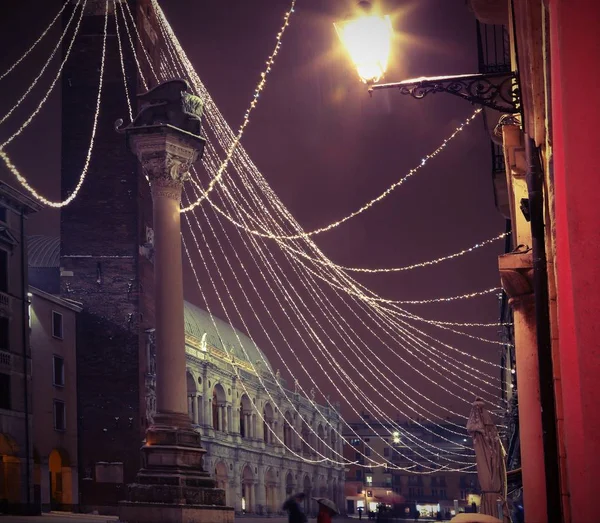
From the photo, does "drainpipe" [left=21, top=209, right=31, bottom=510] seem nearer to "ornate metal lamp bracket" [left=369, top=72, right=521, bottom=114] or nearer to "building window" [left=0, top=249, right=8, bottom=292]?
"building window" [left=0, top=249, right=8, bottom=292]

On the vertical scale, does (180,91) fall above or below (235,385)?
above

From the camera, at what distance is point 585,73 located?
18.3 feet

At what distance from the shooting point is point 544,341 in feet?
27.1

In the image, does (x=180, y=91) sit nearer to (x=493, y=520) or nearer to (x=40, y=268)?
(x=493, y=520)

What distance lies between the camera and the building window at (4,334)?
39.3 m

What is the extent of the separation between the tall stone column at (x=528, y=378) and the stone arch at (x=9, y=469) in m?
28.3

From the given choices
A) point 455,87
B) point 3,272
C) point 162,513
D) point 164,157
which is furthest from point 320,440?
point 455,87

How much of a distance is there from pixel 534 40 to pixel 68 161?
45598 millimetres

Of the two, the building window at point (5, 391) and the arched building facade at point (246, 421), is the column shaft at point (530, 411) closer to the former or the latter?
the building window at point (5, 391)

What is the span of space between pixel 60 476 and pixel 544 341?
41.1 meters

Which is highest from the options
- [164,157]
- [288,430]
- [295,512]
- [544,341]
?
[164,157]

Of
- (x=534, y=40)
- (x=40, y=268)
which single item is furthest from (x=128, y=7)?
(x=534, y=40)

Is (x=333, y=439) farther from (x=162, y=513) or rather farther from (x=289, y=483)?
(x=162, y=513)

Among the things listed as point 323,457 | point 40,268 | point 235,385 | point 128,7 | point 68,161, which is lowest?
point 323,457
